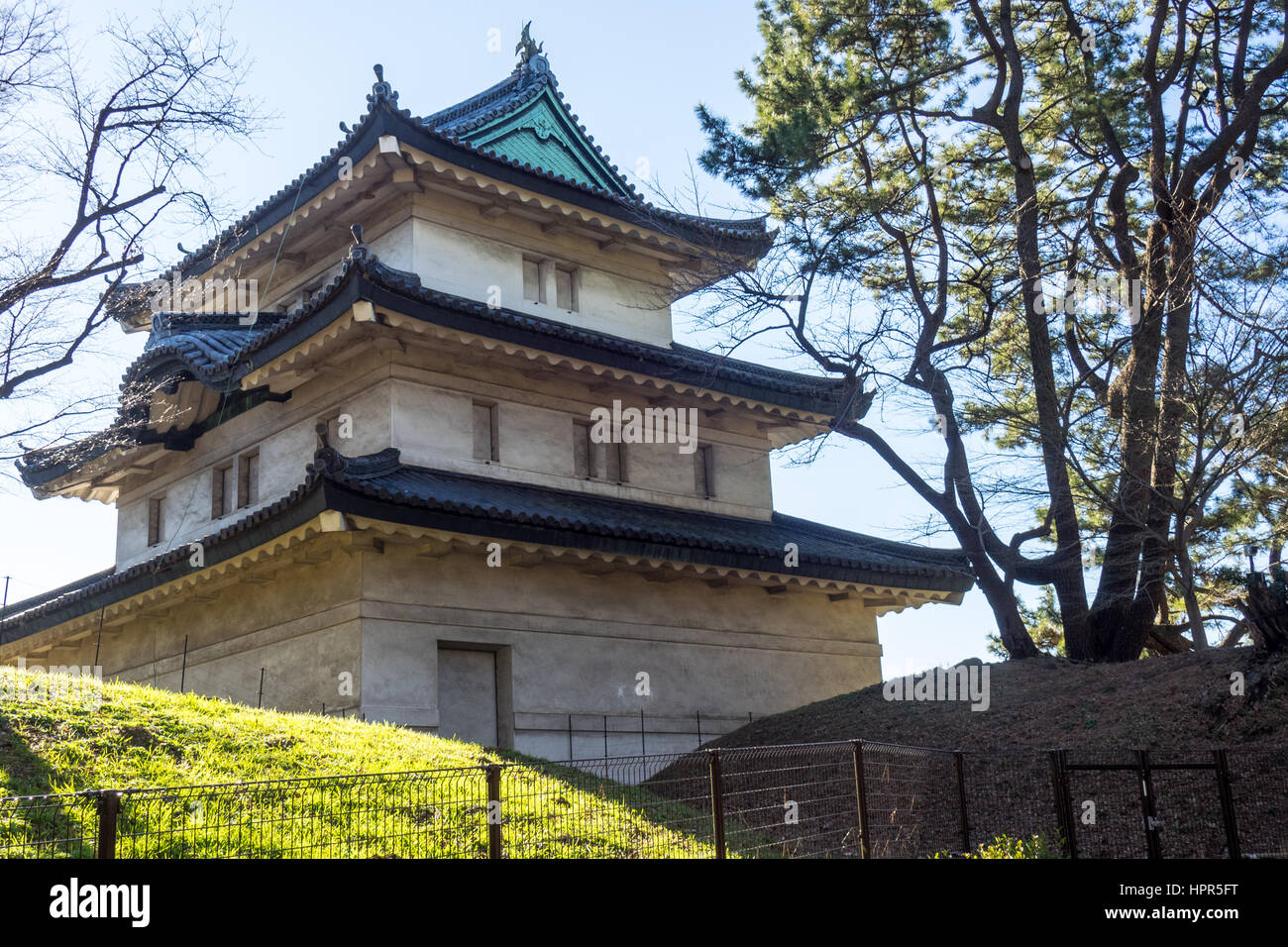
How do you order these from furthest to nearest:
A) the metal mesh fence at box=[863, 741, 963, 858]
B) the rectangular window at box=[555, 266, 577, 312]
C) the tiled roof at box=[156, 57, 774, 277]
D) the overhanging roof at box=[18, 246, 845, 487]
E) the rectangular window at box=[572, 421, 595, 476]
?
the rectangular window at box=[555, 266, 577, 312] < the rectangular window at box=[572, 421, 595, 476] < the tiled roof at box=[156, 57, 774, 277] < the overhanging roof at box=[18, 246, 845, 487] < the metal mesh fence at box=[863, 741, 963, 858]

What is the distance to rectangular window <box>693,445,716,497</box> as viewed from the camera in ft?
75.2

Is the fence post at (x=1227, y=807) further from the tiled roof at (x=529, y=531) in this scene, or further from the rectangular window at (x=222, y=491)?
the rectangular window at (x=222, y=491)

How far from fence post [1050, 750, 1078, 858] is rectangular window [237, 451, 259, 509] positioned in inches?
594

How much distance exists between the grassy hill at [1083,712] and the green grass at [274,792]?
16.0 ft

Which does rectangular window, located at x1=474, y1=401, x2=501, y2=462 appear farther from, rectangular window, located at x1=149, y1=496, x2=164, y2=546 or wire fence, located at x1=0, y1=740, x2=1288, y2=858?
rectangular window, located at x1=149, y1=496, x2=164, y2=546

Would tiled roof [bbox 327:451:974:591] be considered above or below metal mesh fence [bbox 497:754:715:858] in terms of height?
above

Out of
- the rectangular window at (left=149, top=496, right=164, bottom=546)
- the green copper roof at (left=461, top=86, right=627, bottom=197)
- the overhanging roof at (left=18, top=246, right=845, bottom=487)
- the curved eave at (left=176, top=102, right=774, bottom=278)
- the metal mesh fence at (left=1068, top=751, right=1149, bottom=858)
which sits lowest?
the metal mesh fence at (left=1068, top=751, right=1149, bottom=858)

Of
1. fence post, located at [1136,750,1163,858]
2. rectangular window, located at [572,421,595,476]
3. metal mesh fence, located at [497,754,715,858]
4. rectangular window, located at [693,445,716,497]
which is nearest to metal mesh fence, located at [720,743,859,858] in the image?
metal mesh fence, located at [497,754,715,858]

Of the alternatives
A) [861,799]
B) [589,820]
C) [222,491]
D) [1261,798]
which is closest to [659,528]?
[589,820]

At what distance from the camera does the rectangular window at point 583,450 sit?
21.4 meters
